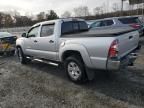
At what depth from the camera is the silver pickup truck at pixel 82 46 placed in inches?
180

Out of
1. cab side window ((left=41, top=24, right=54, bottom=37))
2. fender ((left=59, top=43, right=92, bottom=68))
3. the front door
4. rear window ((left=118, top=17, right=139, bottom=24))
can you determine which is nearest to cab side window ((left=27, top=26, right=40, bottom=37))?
the front door

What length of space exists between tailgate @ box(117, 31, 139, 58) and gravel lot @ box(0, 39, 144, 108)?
94 centimetres

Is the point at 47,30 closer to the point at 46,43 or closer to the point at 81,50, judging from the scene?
the point at 46,43

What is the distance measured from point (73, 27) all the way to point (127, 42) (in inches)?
84.4

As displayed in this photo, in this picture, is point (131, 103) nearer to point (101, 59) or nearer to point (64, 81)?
point (101, 59)

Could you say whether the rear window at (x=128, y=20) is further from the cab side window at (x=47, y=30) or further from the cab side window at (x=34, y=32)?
the cab side window at (x=47, y=30)

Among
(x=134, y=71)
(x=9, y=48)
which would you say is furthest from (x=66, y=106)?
(x=9, y=48)

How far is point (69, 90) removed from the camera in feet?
17.1

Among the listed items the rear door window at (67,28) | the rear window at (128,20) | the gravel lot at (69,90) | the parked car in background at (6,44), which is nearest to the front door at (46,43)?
the rear door window at (67,28)

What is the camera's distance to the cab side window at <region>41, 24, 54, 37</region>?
251 inches

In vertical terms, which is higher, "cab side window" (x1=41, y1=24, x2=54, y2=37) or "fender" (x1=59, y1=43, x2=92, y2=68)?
"cab side window" (x1=41, y1=24, x2=54, y2=37)

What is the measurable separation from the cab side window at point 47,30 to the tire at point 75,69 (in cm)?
123

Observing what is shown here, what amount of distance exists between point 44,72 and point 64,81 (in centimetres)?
139

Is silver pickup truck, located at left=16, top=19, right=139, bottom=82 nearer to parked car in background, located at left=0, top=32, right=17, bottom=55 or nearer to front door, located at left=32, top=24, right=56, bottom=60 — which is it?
front door, located at left=32, top=24, right=56, bottom=60
